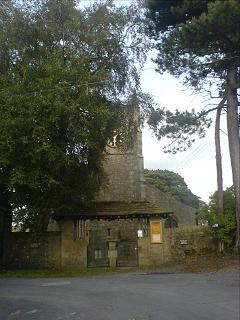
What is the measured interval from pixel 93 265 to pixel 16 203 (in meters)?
5.27

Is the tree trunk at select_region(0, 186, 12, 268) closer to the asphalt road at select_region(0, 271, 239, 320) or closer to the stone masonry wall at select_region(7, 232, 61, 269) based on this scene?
the stone masonry wall at select_region(7, 232, 61, 269)

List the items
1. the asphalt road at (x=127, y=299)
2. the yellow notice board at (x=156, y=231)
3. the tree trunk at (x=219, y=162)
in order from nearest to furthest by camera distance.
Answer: the asphalt road at (x=127, y=299), the tree trunk at (x=219, y=162), the yellow notice board at (x=156, y=231)

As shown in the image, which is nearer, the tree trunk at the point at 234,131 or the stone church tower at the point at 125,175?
the tree trunk at the point at 234,131

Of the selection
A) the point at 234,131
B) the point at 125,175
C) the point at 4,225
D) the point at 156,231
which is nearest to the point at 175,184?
the point at 125,175

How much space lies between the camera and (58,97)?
814 inches

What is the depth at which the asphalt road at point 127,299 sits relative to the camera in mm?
10469

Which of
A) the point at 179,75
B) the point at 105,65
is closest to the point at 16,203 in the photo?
the point at 105,65

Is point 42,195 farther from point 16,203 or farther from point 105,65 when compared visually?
point 105,65

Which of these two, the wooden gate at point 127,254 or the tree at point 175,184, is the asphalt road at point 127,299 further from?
the tree at point 175,184

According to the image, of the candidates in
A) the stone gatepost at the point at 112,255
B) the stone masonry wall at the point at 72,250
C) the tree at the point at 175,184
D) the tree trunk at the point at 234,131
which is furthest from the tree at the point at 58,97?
the tree at the point at 175,184

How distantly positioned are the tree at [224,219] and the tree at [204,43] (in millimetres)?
897

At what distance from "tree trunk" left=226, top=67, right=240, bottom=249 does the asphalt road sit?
5.16 metres

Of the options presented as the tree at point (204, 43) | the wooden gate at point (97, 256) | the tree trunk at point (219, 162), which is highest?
the tree at point (204, 43)

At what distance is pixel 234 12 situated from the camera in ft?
49.4
